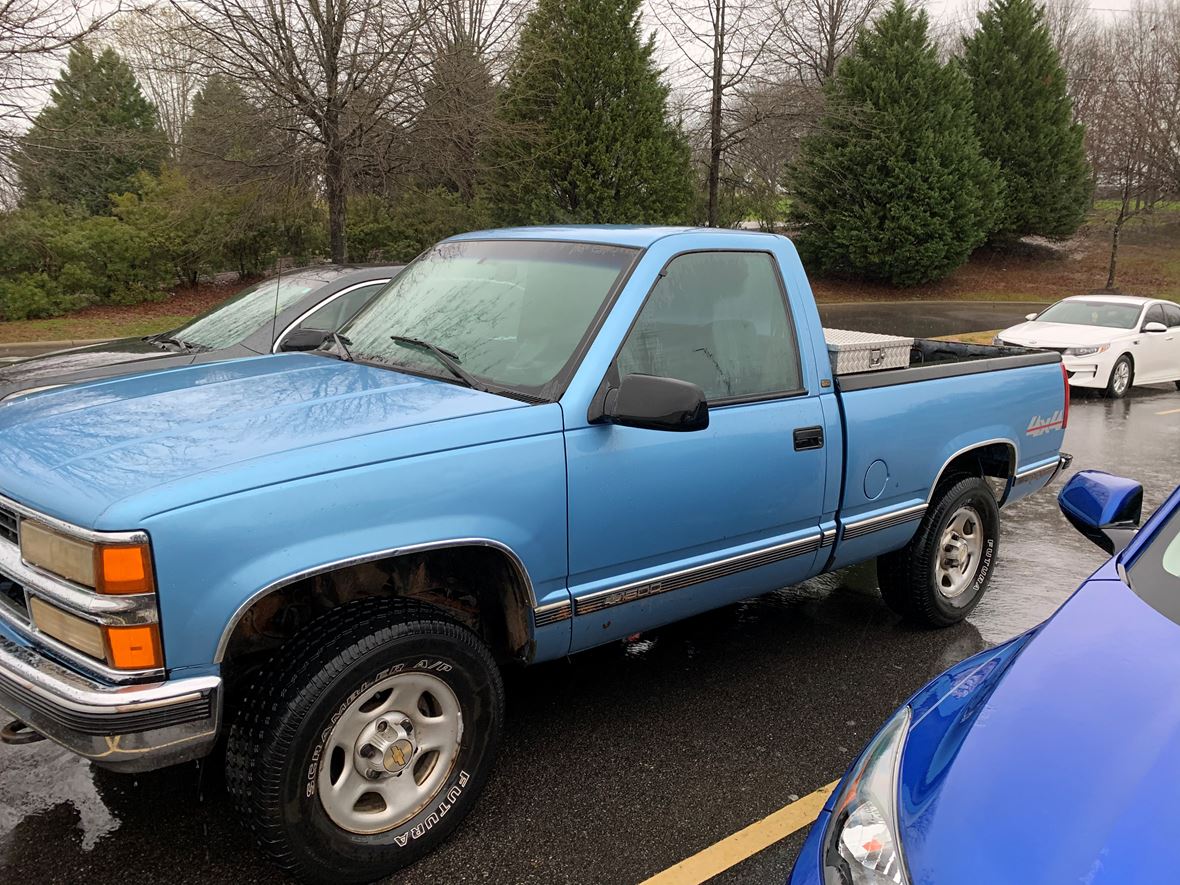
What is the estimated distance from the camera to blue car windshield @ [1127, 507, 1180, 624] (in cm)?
227

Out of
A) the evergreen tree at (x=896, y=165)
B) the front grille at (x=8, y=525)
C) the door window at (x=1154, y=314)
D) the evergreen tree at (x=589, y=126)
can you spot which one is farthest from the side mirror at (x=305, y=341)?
the evergreen tree at (x=896, y=165)

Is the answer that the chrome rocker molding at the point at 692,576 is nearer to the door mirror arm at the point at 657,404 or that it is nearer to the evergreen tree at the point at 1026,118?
the door mirror arm at the point at 657,404

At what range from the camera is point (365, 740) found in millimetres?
2727

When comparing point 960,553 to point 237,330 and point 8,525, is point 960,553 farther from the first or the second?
point 237,330

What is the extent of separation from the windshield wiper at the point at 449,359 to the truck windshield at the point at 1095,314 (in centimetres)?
1309

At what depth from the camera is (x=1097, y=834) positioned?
1.60m

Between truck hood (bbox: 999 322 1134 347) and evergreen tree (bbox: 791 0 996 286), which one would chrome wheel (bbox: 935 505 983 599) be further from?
evergreen tree (bbox: 791 0 996 286)

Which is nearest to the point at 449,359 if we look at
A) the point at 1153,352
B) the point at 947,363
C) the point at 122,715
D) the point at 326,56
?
the point at 122,715

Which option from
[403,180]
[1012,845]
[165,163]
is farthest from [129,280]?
[1012,845]

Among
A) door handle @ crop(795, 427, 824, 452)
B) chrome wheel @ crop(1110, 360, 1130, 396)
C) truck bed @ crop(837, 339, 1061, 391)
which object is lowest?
chrome wheel @ crop(1110, 360, 1130, 396)

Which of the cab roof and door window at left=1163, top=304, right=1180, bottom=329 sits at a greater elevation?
the cab roof

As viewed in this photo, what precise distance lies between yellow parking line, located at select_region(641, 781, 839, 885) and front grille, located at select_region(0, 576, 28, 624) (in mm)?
2002

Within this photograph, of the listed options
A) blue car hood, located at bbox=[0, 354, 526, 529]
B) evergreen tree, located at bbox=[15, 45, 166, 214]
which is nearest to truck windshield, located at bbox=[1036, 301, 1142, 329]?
blue car hood, located at bbox=[0, 354, 526, 529]

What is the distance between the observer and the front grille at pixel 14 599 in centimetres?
262
